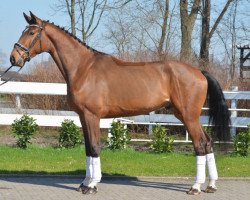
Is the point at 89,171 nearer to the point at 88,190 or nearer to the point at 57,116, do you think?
the point at 88,190

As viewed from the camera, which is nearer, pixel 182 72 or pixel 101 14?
pixel 182 72

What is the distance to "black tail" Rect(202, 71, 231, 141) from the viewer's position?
8906 mm

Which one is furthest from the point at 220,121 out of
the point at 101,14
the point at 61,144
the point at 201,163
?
the point at 101,14

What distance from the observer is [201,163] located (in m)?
8.47

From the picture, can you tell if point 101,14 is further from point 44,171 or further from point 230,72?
point 44,171

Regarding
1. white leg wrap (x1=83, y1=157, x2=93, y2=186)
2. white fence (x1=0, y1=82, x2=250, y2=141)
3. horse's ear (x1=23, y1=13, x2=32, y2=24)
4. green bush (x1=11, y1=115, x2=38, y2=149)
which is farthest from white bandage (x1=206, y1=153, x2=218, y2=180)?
green bush (x1=11, y1=115, x2=38, y2=149)

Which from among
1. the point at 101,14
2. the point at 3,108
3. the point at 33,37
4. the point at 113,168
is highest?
the point at 101,14

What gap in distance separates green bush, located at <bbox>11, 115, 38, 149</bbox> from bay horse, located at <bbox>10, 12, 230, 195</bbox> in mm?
4234

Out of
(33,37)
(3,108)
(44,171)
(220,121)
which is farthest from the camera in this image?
(3,108)

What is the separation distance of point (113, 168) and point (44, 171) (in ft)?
4.31

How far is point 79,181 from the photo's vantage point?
30.9ft

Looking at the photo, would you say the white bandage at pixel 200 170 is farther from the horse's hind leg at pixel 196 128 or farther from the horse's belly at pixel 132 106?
the horse's belly at pixel 132 106

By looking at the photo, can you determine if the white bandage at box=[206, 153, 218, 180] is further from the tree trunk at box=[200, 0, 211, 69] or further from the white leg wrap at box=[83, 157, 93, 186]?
the tree trunk at box=[200, 0, 211, 69]

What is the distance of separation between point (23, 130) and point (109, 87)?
4705 mm
